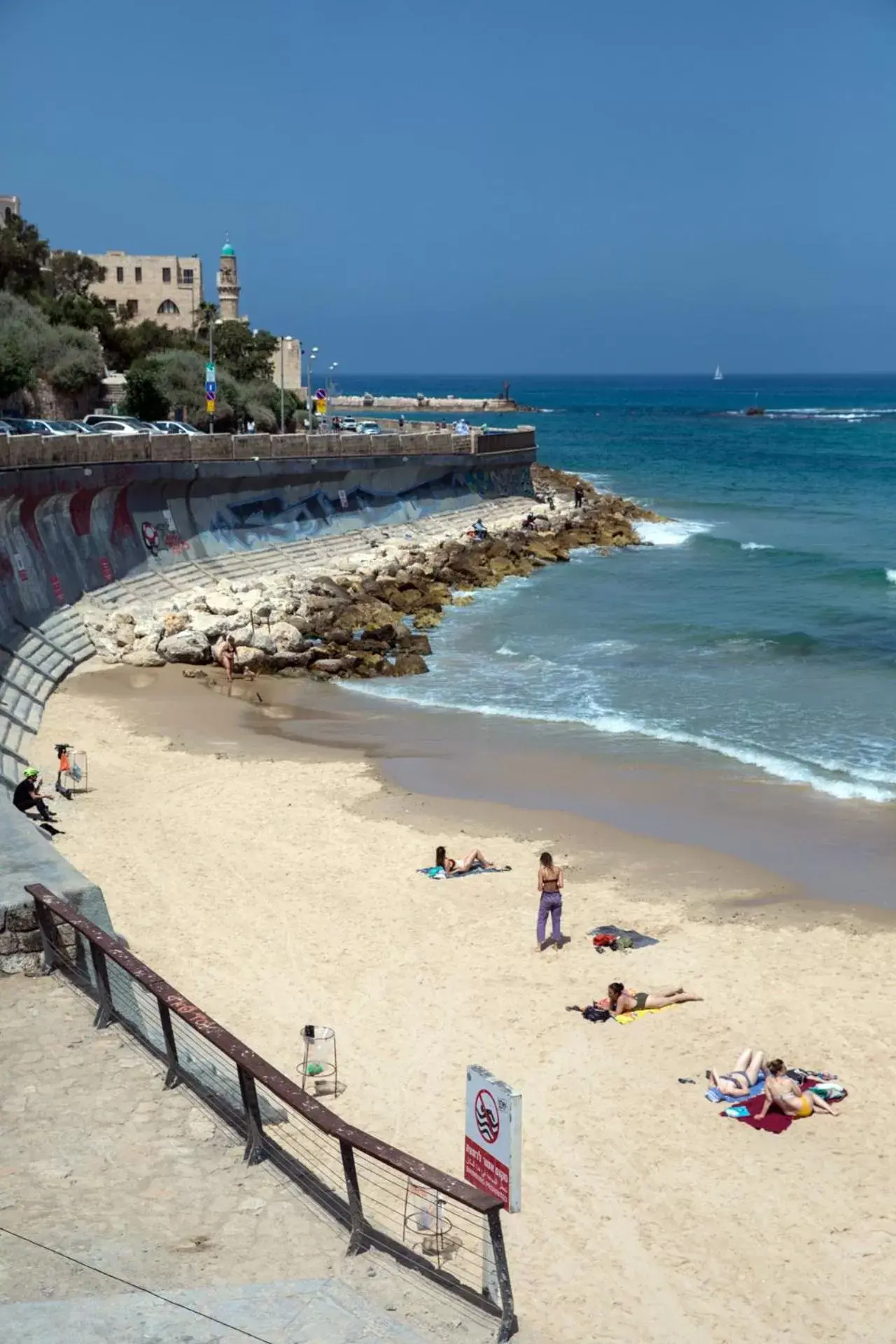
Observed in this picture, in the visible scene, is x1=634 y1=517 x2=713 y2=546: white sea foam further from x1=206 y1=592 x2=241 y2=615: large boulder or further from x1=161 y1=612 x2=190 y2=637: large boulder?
x1=161 y1=612 x2=190 y2=637: large boulder

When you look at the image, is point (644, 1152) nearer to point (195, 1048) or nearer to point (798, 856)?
point (195, 1048)

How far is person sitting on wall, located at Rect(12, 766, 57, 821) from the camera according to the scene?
17859 millimetres

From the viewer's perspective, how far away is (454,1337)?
687cm

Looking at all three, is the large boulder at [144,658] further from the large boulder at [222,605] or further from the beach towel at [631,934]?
the beach towel at [631,934]

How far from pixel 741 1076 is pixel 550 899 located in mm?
3527

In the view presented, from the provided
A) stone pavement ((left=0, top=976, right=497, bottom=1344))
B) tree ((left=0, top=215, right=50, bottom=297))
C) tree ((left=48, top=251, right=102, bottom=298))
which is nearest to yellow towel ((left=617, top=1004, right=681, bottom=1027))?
stone pavement ((left=0, top=976, right=497, bottom=1344))

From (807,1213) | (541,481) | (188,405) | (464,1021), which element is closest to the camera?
(807,1213)

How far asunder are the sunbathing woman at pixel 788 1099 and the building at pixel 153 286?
77.4 m

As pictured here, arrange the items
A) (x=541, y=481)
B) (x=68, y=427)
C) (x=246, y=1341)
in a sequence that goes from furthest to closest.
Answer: (x=541, y=481) < (x=68, y=427) < (x=246, y=1341)

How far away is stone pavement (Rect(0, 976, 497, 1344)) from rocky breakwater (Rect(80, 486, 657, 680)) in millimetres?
20387

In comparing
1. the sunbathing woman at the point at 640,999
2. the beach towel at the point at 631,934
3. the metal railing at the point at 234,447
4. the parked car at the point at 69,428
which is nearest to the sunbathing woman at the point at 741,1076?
the sunbathing woman at the point at 640,999

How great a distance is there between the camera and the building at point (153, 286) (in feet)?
275

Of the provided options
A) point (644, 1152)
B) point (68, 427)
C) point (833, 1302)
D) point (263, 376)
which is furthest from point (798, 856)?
point (263, 376)

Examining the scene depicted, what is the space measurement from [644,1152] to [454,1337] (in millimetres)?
4638
